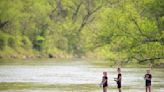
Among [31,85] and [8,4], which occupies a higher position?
[8,4]

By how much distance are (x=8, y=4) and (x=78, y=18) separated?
30.4m

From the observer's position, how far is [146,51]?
1967 inches

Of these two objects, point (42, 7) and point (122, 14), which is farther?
point (42, 7)

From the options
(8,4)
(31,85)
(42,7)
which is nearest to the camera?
(31,85)

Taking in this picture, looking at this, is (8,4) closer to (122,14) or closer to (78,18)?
(78,18)

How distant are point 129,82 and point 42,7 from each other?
67.6m

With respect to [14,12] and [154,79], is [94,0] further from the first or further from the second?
[154,79]

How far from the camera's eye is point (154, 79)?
6306 centimetres

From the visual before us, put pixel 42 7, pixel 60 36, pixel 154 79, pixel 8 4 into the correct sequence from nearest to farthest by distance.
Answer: pixel 154 79, pixel 8 4, pixel 42 7, pixel 60 36

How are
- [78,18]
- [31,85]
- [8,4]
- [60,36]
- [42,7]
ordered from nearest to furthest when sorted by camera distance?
1. [31,85]
2. [8,4]
3. [42,7]
4. [60,36]
5. [78,18]

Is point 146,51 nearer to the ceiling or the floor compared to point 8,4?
nearer to the floor

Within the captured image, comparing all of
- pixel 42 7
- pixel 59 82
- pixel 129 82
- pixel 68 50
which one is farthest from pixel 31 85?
pixel 68 50

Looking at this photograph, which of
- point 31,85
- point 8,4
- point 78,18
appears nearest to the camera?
point 31,85

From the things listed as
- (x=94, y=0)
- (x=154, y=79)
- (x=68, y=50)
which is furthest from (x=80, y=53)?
(x=154, y=79)
